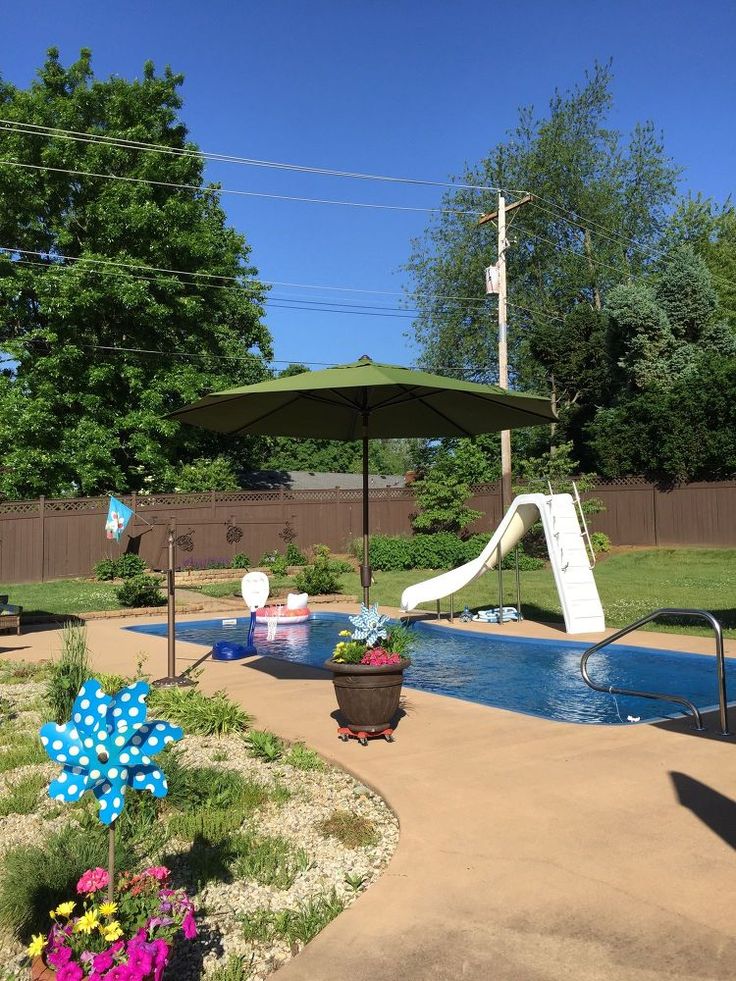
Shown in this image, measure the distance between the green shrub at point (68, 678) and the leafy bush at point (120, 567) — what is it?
13.3 meters

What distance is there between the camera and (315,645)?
464 inches

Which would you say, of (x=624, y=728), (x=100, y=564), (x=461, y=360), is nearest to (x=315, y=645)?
(x=624, y=728)

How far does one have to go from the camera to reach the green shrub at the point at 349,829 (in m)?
3.93

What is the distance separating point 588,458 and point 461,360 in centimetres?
1112

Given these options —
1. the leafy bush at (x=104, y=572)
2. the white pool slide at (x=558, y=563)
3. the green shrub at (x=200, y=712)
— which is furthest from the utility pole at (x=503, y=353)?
the green shrub at (x=200, y=712)

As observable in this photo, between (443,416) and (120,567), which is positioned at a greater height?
(443,416)

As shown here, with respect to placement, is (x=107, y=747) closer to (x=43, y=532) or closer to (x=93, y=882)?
(x=93, y=882)

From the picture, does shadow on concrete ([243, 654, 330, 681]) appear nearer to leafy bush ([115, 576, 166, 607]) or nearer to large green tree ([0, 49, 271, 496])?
leafy bush ([115, 576, 166, 607])

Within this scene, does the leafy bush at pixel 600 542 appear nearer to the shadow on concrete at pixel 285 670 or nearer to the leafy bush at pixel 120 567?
the leafy bush at pixel 120 567

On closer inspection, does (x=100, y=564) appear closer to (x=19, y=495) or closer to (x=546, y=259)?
(x=19, y=495)

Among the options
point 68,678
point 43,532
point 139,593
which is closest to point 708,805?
point 68,678

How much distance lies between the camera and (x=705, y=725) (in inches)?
234

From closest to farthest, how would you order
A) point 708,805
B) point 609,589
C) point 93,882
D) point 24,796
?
point 93,882, point 708,805, point 24,796, point 609,589

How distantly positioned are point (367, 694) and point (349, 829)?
5.11ft
